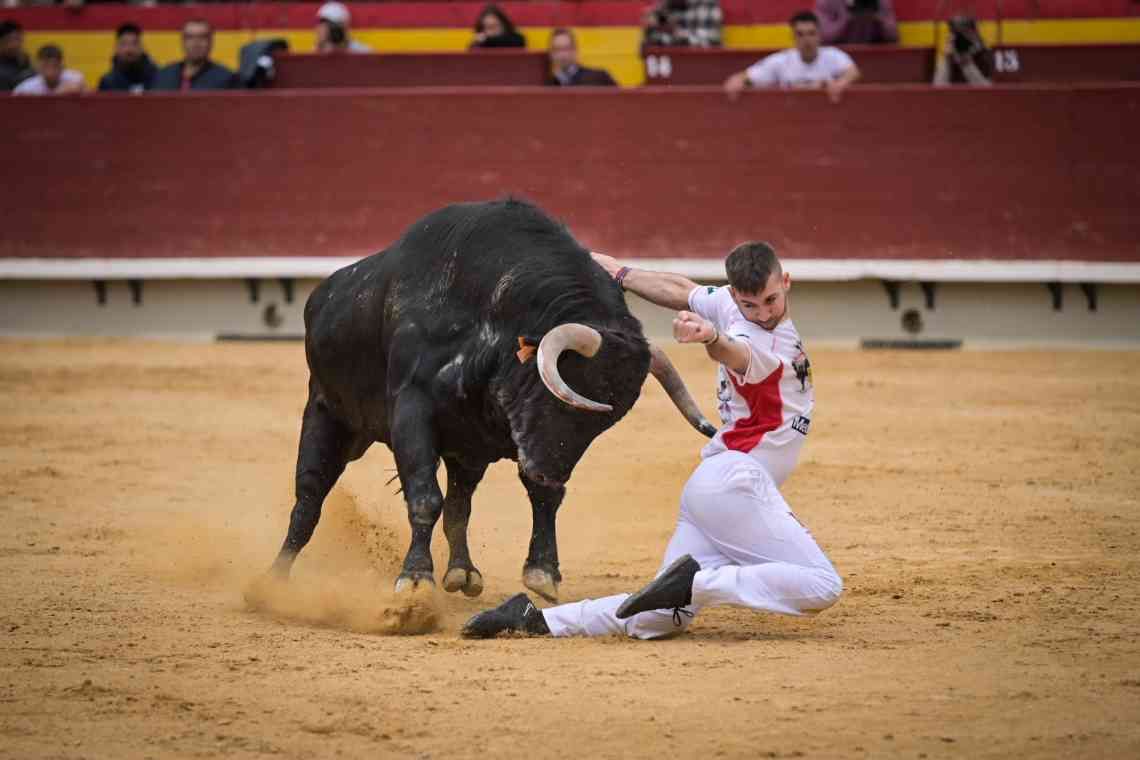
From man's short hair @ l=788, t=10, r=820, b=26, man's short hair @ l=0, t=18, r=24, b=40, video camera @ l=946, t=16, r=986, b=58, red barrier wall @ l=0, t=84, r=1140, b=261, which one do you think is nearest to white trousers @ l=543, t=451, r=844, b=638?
man's short hair @ l=788, t=10, r=820, b=26

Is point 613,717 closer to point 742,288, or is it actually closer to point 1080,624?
point 742,288

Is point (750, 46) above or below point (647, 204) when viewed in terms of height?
above

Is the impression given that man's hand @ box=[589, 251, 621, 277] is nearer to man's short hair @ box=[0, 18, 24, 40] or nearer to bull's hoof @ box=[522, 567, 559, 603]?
bull's hoof @ box=[522, 567, 559, 603]

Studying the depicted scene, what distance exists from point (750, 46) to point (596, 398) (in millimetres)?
7846

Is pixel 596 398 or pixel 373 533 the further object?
pixel 373 533

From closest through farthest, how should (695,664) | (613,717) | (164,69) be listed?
(613,717)
(695,664)
(164,69)

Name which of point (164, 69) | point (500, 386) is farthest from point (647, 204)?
point (500, 386)

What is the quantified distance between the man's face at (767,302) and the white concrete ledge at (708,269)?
692cm

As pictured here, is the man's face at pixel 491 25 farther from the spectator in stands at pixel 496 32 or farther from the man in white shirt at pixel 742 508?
the man in white shirt at pixel 742 508

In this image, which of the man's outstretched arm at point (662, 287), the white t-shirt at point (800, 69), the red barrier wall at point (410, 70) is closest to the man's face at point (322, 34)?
the red barrier wall at point (410, 70)

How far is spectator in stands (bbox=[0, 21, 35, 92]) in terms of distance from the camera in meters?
12.9

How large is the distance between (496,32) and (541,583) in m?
7.66

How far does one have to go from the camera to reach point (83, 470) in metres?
7.82

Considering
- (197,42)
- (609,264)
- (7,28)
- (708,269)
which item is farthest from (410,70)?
(609,264)
